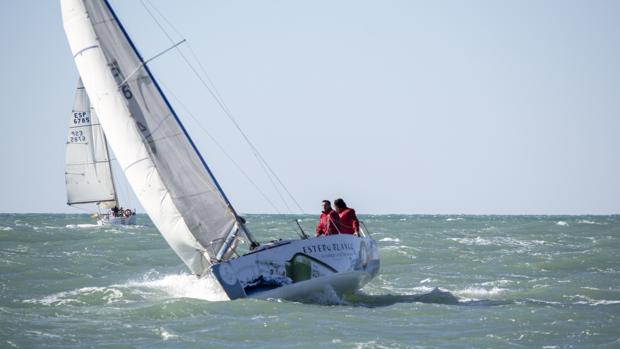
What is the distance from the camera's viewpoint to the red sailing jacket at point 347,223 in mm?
17281

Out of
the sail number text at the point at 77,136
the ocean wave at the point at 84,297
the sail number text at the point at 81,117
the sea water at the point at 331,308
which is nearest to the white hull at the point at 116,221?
the sail number text at the point at 77,136

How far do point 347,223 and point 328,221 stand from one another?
472 mm

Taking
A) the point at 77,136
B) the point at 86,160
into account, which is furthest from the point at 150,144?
the point at 86,160

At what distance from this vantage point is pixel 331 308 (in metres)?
15.6

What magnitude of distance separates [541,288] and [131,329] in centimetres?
857

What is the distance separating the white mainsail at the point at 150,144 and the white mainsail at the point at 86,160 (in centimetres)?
2891

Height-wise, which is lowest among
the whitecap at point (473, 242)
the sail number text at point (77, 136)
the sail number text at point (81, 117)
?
the whitecap at point (473, 242)

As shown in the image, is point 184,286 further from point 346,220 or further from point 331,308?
point 331,308

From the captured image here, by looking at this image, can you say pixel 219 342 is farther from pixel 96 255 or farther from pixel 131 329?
pixel 96 255

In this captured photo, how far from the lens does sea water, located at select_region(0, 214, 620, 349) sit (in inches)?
508

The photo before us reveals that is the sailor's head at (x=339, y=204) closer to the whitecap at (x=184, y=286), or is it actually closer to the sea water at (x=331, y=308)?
the sea water at (x=331, y=308)

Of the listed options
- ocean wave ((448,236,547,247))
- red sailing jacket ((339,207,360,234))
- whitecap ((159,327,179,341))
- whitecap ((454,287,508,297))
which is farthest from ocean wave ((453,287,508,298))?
ocean wave ((448,236,547,247))

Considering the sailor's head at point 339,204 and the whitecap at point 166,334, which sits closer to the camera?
the whitecap at point 166,334

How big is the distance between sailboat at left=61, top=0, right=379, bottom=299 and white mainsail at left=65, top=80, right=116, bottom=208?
2890 cm
